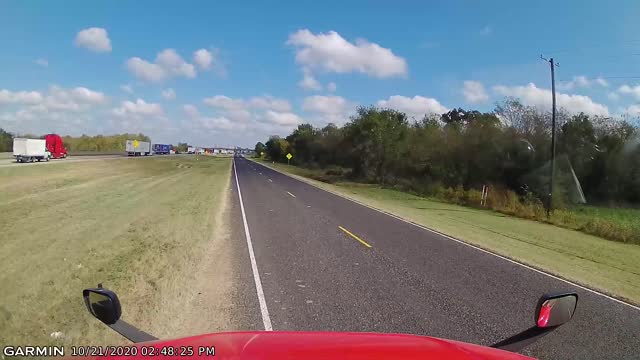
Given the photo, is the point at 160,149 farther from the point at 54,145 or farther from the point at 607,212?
the point at 607,212

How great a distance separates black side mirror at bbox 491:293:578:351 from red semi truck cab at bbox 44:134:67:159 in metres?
68.5

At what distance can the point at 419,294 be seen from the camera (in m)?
7.67

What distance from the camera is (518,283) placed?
29.2ft

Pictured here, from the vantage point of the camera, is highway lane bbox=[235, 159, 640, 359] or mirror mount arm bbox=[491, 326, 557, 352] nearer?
mirror mount arm bbox=[491, 326, 557, 352]

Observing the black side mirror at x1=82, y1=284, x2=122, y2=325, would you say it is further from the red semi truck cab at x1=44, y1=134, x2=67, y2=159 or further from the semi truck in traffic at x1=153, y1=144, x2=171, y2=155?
the semi truck in traffic at x1=153, y1=144, x2=171, y2=155

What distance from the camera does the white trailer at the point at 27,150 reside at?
2021 inches

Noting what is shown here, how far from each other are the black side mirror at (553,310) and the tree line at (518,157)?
29.3 meters

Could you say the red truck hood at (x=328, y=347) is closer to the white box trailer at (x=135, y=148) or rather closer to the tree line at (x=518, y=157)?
the tree line at (x=518, y=157)

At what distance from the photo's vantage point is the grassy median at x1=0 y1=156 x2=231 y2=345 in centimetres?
605

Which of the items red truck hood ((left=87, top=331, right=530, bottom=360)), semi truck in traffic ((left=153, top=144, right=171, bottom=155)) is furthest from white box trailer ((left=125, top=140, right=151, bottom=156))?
red truck hood ((left=87, top=331, right=530, bottom=360))

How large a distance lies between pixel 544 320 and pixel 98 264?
854cm

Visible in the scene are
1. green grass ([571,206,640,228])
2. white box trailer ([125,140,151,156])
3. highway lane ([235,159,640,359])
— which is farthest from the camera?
white box trailer ([125,140,151,156])

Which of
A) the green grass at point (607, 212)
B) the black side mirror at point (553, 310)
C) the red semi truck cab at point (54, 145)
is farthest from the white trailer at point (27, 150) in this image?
the black side mirror at point (553, 310)

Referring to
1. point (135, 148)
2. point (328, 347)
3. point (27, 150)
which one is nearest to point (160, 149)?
point (135, 148)
